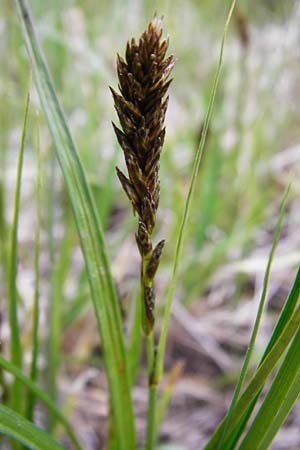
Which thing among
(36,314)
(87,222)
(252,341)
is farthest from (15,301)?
(252,341)

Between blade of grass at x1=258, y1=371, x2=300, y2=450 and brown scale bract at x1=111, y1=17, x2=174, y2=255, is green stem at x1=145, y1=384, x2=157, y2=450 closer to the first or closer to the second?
blade of grass at x1=258, y1=371, x2=300, y2=450

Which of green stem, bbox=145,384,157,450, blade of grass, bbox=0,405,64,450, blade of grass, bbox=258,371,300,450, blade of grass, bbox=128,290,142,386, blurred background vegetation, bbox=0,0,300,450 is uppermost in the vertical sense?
blurred background vegetation, bbox=0,0,300,450

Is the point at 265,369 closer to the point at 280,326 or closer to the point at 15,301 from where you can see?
the point at 280,326

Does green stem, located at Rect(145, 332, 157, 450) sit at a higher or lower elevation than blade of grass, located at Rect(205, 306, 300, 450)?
higher

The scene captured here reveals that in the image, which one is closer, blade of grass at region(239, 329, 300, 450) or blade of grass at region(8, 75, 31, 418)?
blade of grass at region(239, 329, 300, 450)

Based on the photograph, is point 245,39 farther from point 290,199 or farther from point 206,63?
point 206,63

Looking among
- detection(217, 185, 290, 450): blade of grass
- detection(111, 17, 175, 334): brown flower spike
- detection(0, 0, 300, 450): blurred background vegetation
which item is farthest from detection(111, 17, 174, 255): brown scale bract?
detection(0, 0, 300, 450): blurred background vegetation

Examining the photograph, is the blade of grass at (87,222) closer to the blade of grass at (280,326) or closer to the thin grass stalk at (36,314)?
the thin grass stalk at (36,314)
